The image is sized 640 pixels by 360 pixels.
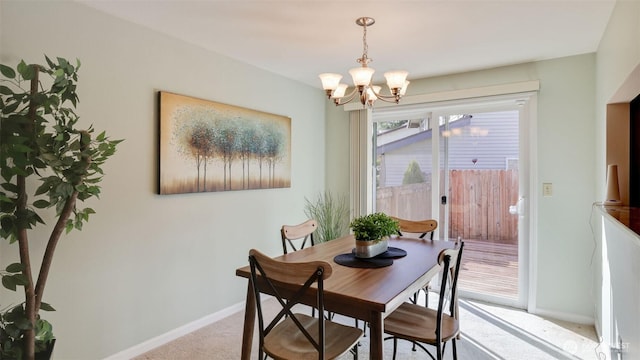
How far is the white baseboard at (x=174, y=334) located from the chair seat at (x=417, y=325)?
1722 mm

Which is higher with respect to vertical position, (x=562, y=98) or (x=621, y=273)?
(x=562, y=98)

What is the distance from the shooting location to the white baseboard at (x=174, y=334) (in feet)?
8.18

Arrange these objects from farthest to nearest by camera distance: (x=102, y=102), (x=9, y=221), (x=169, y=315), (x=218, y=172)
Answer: (x=218, y=172)
(x=169, y=315)
(x=102, y=102)
(x=9, y=221)

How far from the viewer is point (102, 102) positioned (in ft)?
7.58

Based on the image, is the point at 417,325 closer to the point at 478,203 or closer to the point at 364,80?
the point at 364,80

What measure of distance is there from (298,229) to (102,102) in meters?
1.60

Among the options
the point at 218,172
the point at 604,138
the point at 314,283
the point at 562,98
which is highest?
the point at 562,98

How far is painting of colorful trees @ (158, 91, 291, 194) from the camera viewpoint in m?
2.71

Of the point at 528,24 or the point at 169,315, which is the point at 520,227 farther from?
the point at 169,315

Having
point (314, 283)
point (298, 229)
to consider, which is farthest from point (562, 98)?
point (314, 283)

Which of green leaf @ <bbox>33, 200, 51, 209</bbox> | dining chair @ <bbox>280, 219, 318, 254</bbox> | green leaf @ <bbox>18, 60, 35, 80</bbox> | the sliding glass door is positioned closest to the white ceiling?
the sliding glass door

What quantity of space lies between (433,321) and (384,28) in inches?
77.1

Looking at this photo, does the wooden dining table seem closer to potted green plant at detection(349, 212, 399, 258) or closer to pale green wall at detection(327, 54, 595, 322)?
potted green plant at detection(349, 212, 399, 258)

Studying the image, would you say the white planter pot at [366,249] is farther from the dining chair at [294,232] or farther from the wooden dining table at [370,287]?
the dining chair at [294,232]
